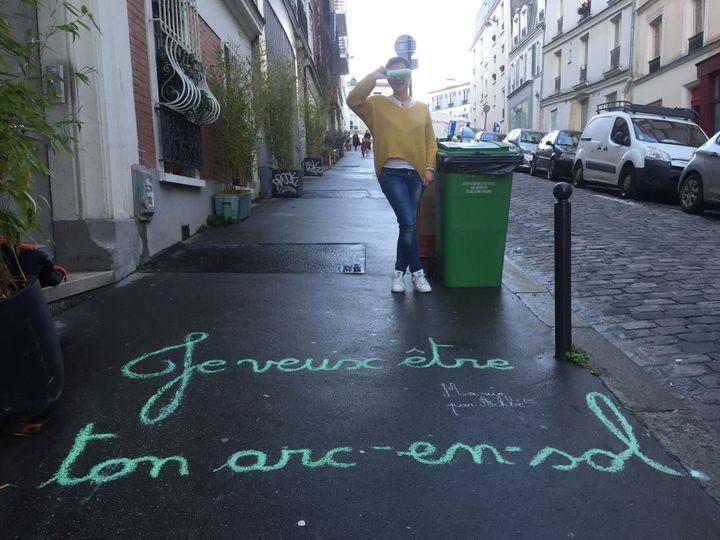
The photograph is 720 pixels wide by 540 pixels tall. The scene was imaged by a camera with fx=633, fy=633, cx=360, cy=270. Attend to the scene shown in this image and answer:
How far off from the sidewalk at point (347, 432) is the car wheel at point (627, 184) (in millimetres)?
9358

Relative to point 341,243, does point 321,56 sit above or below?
above

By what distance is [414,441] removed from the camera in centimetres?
283

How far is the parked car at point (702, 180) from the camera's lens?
1017 centimetres

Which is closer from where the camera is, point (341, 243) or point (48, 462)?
point (48, 462)

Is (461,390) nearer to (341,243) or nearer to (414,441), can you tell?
(414,441)

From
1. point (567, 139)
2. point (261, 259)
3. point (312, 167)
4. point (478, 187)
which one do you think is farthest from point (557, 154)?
point (478, 187)

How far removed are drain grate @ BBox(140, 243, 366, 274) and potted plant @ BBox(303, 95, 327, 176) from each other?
42.2 feet

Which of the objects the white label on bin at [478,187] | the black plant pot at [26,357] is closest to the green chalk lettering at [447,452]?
the black plant pot at [26,357]

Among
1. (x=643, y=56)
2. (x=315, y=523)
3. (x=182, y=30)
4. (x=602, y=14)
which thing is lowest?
(x=315, y=523)

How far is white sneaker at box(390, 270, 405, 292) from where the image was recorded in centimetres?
538

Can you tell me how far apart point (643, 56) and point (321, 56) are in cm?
1679

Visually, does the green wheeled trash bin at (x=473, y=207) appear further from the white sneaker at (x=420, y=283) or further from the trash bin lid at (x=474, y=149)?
the white sneaker at (x=420, y=283)

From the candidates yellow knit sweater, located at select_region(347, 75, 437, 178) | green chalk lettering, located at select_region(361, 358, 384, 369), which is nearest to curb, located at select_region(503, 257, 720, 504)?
green chalk lettering, located at select_region(361, 358, 384, 369)

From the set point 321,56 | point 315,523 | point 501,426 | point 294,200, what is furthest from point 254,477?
point 321,56
